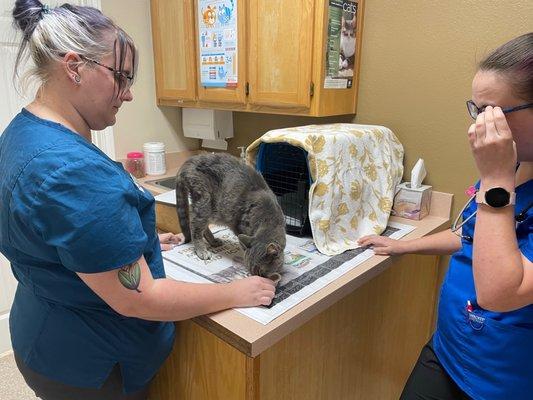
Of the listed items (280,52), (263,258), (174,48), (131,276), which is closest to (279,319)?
(263,258)

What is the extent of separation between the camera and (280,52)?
1.60 metres

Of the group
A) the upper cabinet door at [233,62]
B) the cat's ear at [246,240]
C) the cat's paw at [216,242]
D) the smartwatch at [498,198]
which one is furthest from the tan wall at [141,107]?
the smartwatch at [498,198]

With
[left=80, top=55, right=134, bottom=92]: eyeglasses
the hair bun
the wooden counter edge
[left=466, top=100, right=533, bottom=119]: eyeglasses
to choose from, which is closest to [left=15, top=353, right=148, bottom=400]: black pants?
the wooden counter edge

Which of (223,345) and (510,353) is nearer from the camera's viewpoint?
(510,353)

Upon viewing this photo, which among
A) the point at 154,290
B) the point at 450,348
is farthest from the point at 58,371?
the point at 450,348

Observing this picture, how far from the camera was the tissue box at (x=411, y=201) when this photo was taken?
1.55 metres

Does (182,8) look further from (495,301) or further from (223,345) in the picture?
(495,301)

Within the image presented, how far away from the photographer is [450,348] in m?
0.90

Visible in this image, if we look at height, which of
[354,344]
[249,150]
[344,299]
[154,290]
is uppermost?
[249,150]

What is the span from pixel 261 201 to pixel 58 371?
0.66m

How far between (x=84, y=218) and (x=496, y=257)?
2.31ft

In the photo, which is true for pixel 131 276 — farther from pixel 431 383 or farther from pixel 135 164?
pixel 135 164

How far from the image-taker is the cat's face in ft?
3.43

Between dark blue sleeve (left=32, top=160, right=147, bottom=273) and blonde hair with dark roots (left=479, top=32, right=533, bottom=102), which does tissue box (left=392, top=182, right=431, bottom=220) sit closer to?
blonde hair with dark roots (left=479, top=32, right=533, bottom=102)
